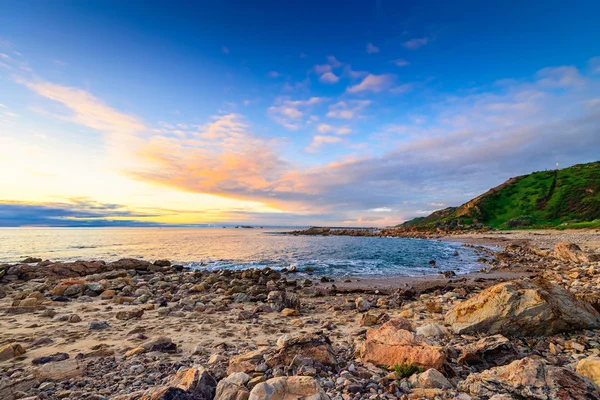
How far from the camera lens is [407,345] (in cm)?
530

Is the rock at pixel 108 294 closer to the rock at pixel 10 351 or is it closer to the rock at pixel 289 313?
the rock at pixel 10 351

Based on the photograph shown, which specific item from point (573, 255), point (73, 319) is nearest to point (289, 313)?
point (73, 319)

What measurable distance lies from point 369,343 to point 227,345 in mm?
3748

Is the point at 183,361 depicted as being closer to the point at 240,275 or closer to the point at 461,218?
the point at 240,275

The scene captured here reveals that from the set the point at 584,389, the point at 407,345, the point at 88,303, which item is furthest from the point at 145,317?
the point at 584,389

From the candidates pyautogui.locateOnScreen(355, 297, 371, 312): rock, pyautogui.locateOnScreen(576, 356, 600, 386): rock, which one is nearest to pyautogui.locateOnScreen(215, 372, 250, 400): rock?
pyautogui.locateOnScreen(576, 356, 600, 386): rock

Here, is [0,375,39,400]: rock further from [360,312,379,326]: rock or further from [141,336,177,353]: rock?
[360,312,379,326]: rock

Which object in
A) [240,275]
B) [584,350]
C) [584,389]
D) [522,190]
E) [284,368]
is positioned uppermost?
[522,190]

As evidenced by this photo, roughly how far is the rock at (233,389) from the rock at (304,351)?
3.07ft

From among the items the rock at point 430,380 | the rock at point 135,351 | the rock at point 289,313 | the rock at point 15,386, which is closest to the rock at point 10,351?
the rock at point 15,386

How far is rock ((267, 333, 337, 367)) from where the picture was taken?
5328mm

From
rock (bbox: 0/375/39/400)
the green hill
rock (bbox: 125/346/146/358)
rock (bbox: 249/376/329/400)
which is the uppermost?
the green hill

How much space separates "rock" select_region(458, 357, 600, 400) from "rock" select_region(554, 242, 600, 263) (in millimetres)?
24850

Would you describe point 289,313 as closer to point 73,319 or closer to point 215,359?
point 215,359
